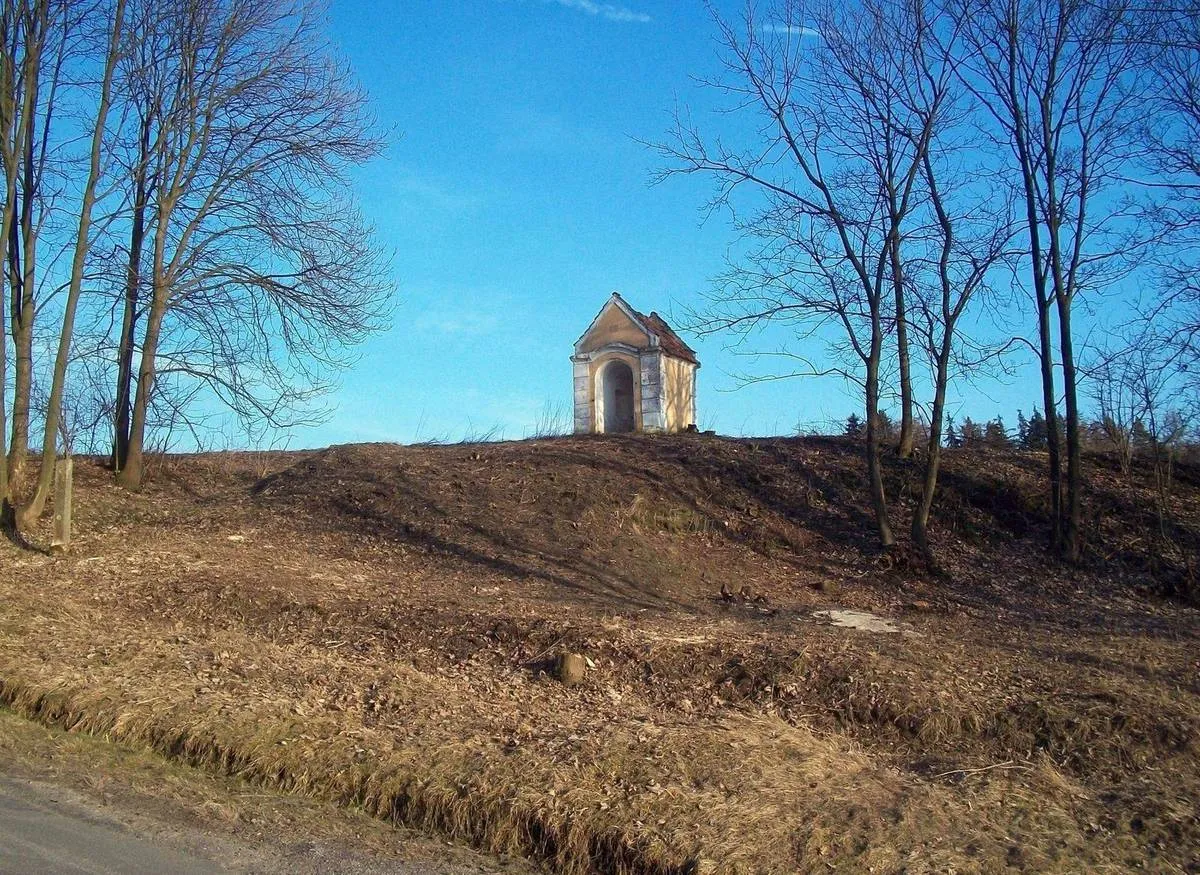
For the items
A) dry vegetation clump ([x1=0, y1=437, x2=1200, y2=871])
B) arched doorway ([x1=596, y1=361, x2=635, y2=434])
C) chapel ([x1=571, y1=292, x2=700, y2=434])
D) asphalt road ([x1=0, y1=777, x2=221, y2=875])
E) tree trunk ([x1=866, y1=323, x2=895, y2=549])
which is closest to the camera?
asphalt road ([x1=0, y1=777, x2=221, y2=875])

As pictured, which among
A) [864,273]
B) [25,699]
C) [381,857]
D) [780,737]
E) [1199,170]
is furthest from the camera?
[864,273]

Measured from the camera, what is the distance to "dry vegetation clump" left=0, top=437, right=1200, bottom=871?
5.52 m

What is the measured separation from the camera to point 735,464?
643 inches

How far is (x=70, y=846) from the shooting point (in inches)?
199

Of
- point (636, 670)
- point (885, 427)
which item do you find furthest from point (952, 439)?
point (636, 670)

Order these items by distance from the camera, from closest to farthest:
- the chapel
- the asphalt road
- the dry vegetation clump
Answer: the asphalt road < the dry vegetation clump < the chapel

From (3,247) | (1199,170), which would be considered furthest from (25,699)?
(1199,170)

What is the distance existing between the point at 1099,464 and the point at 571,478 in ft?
29.2

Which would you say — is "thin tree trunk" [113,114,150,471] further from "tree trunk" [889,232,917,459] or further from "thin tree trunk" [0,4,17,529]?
"tree trunk" [889,232,917,459]

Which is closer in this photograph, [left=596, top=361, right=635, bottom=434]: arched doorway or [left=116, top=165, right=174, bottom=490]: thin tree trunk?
[left=116, top=165, right=174, bottom=490]: thin tree trunk

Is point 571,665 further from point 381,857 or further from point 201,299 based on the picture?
point 201,299

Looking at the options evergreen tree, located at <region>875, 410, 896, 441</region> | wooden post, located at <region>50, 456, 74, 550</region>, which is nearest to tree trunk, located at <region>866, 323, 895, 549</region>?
evergreen tree, located at <region>875, 410, 896, 441</region>

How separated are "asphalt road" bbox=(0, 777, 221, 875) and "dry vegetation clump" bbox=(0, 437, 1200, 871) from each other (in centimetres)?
101

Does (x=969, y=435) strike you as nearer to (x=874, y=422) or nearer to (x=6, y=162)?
(x=874, y=422)
